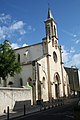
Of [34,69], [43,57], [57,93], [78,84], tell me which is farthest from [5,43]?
[78,84]

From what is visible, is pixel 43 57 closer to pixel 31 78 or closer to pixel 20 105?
pixel 31 78

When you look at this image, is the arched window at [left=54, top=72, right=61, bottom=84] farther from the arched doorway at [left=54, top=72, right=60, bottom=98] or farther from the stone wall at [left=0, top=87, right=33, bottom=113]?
the stone wall at [left=0, top=87, right=33, bottom=113]

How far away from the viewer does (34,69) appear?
4509 centimetres

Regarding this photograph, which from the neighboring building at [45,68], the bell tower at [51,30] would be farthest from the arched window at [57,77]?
the bell tower at [51,30]

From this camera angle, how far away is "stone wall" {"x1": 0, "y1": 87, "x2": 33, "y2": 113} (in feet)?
92.9

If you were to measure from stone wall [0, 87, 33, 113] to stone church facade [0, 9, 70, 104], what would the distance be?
24.8 ft

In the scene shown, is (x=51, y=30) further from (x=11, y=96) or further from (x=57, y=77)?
(x=11, y=96)

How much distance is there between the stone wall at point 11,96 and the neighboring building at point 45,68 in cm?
735

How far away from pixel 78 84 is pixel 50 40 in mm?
22886

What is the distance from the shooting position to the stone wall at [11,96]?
28.3m

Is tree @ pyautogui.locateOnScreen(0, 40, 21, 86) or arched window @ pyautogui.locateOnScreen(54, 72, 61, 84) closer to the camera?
tree @ pyautogui.locateOnScreen(0, 40, 21, 86)

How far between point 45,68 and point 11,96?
20366 mm

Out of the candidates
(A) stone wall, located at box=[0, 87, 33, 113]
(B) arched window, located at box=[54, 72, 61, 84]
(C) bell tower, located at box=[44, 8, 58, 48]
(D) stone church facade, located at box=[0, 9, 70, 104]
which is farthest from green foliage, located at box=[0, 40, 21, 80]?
(C) bell tower, located at box=[44, 8, 58, 48]

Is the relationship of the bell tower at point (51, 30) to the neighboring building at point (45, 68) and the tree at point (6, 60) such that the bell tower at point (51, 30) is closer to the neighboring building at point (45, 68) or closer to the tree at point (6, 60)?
the neighboring building at point (45, 68)
